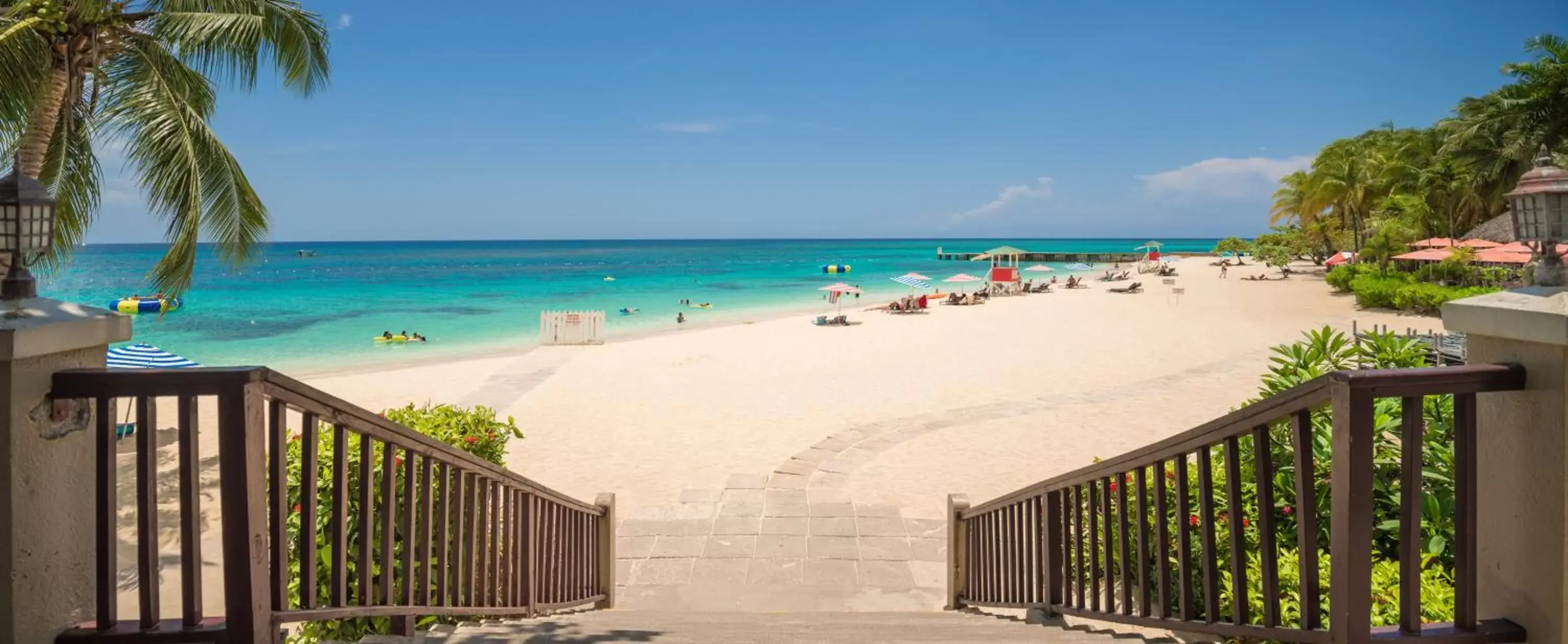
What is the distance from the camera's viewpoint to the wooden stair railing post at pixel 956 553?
233 inches

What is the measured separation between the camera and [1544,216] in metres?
1.88

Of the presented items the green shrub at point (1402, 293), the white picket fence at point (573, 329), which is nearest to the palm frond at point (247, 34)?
the white picket fence at point (573, 329)

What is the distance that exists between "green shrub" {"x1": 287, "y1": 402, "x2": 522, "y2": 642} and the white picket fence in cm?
1846

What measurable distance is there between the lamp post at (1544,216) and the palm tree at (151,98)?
900 centimetres

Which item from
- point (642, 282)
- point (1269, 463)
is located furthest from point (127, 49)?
point (642, 282)

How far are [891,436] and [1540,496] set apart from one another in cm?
984

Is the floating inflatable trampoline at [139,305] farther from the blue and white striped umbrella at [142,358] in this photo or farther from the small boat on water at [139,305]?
the blue and white striped umbrella at [142,358]

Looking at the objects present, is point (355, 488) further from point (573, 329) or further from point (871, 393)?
point (573, 329)

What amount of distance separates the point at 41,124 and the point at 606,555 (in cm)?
619

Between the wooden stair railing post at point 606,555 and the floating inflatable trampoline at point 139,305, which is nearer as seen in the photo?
the wooden stair railing post at point 606,555

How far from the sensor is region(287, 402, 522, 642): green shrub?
3713mm

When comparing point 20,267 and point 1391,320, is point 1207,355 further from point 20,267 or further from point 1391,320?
point 20,267

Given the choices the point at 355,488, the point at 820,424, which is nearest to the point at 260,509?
the point at 355,488

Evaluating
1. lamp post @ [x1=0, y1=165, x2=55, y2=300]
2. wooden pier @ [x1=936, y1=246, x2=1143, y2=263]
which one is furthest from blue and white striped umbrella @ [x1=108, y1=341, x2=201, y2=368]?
wooden pier @ [x1=936, y1=246, x2=1143, y2=263]
